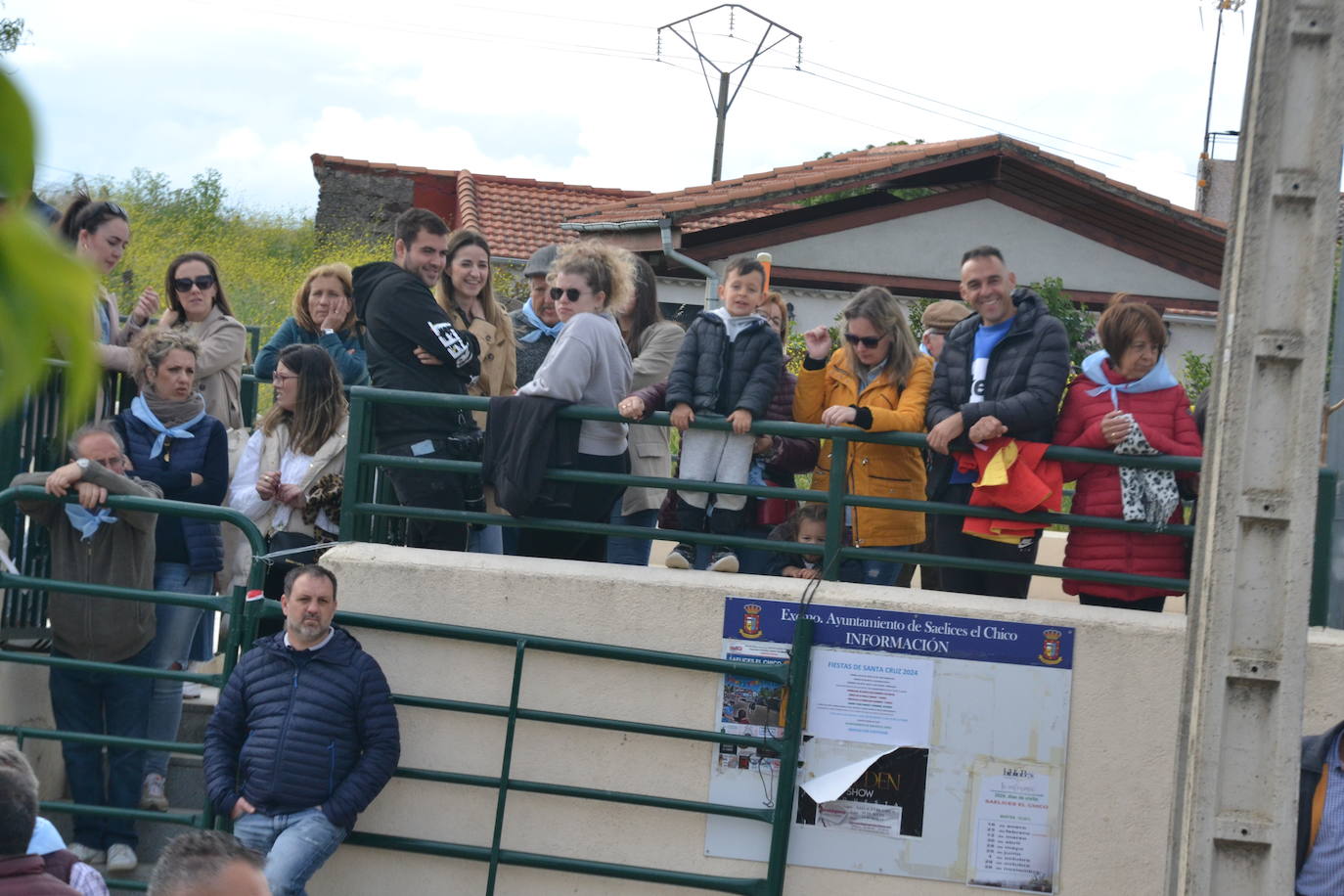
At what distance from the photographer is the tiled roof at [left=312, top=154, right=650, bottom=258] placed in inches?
935

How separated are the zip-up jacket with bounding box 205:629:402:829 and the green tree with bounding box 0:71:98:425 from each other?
4937 mm

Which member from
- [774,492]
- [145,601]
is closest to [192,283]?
[145,601]

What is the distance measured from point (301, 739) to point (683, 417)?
1.94 meters

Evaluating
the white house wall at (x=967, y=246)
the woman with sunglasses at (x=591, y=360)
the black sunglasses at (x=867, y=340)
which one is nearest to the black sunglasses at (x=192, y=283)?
the woman with sunglasses at (x=591, y=360)

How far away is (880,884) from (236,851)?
3058mm

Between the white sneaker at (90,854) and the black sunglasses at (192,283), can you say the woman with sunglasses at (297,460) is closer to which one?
the black sunglasses at (192,283)

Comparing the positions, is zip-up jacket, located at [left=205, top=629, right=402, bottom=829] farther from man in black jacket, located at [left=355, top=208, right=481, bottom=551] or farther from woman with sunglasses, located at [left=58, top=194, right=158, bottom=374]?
woman with sunglasses, located at [left=58, top=194, right=158, bottom=374]

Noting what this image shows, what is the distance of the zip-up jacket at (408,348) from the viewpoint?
6.10 metres

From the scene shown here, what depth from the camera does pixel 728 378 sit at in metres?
5.91

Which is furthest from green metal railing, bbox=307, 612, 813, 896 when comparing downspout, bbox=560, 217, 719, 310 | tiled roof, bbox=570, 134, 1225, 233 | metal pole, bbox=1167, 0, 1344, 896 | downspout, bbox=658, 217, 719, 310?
tiled roof, bbox=570, 134, 1225, 233

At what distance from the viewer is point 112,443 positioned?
609cm

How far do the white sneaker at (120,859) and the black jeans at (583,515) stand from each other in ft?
6.77

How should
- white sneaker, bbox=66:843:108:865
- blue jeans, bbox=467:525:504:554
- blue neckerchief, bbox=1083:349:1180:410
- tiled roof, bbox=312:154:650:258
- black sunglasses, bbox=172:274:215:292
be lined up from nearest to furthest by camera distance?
blue neckerchief, bbox=1083:349:1180:410, white sneaker, bbox=66:843:108:865, blue jeans, bbox=467:525:504:554, black sunglasses, bbox=172:274:215:292, tiled roof, bbox=312:154:650:258

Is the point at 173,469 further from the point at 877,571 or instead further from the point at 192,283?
the point at 877,571
